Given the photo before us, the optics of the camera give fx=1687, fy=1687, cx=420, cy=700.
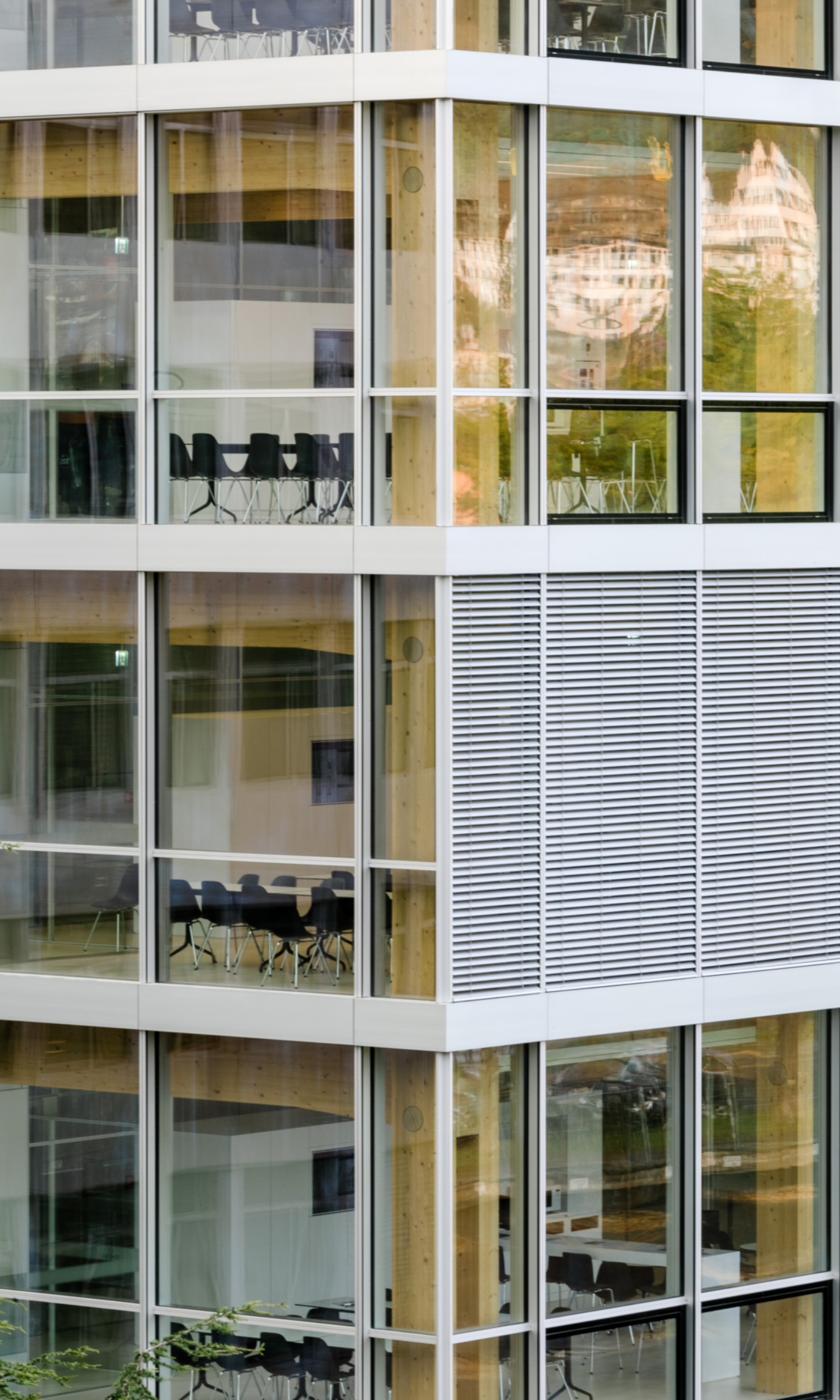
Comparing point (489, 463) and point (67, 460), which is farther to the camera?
point (67, 460)

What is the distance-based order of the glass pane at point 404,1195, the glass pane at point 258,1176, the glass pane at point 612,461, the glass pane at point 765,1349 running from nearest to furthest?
the glass pane at point 404,1195 < the glass pane at point 258,1176 < the glass pane at point 612,461 < the glass pane at point 765,1349

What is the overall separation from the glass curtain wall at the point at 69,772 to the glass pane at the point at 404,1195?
6.40 ft

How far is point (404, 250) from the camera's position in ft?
36.0

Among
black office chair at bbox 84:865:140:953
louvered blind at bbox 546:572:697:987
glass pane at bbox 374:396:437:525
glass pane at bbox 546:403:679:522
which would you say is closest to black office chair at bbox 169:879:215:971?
black office chair at bbox 84:865:140:953

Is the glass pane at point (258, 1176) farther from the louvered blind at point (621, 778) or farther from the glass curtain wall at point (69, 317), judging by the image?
the glass curtain wall at point (69, 317)

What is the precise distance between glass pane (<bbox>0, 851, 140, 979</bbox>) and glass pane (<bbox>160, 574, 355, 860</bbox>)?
52 centimetres

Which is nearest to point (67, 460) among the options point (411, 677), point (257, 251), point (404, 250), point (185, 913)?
point (257, 251)

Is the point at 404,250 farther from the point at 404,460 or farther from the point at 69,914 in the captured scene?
the point at 69,914

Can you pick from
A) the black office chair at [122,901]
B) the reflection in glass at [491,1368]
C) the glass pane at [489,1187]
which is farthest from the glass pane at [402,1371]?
the black office chair at [122,901]

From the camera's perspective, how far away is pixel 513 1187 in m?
11.3

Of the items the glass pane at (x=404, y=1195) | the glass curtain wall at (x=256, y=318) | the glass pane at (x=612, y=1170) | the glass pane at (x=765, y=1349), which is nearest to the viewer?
the glass pane at (x=404, y=1195)

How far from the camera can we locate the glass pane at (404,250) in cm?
1088

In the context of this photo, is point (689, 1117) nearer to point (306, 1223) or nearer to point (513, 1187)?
point (513, 1187)

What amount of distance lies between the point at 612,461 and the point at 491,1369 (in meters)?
6.10
